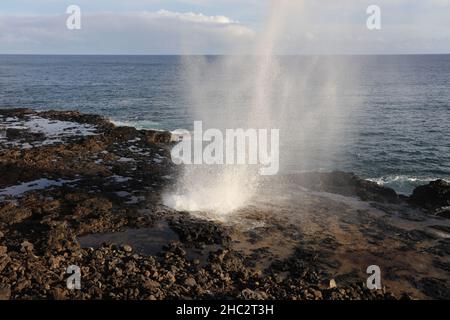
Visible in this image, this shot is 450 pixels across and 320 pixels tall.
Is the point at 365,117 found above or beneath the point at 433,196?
above

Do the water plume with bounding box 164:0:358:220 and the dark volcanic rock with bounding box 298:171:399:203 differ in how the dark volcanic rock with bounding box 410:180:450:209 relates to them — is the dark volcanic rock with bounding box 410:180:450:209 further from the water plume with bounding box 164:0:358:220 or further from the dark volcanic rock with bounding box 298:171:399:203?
the water plume with bounding box 164:0:358:220

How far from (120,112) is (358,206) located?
50352 mm

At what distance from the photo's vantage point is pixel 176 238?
22719mm

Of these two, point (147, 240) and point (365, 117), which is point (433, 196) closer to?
point (147, 240)

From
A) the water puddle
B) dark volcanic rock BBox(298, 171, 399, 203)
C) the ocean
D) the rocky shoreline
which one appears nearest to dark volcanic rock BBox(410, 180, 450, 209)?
the rocky shoreline

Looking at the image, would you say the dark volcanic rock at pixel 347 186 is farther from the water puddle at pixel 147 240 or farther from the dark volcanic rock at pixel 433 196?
the water puddle at pixel 147 240

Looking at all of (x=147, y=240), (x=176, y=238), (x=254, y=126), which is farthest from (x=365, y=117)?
(x=147, y=240)

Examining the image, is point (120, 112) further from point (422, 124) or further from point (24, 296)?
point (24, 296)

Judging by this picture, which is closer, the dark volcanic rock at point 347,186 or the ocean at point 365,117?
the dark volcanic rock at point 347,186

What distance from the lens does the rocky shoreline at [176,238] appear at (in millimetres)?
17766

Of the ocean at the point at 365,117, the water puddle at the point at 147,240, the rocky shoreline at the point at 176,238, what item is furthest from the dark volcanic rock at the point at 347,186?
the water puddle at the point at 147,240

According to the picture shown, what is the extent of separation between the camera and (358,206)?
28500mm
